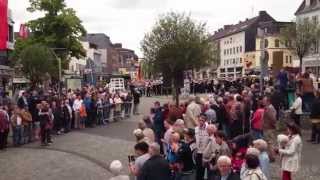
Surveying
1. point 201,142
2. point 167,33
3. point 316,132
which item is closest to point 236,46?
point 167,33

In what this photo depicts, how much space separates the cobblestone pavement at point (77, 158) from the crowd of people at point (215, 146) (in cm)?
145

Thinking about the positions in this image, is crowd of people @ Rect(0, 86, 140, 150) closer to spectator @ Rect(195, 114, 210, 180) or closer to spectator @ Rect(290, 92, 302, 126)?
spectator @ Rect(290, 92, 302, 126)

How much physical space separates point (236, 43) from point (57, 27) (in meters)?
59.0

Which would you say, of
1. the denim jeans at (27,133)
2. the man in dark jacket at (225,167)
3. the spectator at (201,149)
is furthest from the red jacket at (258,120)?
the denim jeans at (27,133)

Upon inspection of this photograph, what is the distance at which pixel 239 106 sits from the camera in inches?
704

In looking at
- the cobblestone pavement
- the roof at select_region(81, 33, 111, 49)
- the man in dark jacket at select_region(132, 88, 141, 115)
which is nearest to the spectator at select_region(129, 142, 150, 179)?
the cobblestone pavement

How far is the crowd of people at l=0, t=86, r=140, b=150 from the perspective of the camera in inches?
935

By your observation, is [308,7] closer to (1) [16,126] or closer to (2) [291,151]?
(1) [16,126]

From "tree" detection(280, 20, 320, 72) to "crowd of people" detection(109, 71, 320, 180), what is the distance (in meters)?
55.0

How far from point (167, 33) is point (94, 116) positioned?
17.8 meters

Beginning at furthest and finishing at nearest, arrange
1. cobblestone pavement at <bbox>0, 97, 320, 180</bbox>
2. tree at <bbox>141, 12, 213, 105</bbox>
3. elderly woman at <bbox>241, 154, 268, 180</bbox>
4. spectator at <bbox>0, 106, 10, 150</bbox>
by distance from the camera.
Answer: tree at <bbox>141, 12, 213, 105</bbox> < spectator at <bbox>0, 106, 10, 150</bbox> < cobblestone pavement at <bbox>0, 97, 320, 180</bbox> < elderly woman at <bbox>241, 154, 268, 180</bbox>

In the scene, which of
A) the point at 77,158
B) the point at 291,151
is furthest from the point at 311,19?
the point at 291,151

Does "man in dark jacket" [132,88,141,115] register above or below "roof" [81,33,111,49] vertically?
below

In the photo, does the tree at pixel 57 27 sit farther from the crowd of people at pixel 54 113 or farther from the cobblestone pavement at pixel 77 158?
the cobblestone pavement at pixel 77 158
